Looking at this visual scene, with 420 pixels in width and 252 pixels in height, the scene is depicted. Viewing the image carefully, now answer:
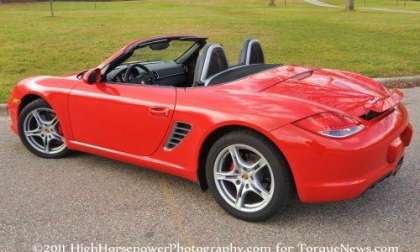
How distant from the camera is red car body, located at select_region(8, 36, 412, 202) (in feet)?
10.6

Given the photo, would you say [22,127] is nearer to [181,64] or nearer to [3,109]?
[181,64]

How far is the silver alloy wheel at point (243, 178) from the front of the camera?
11.5 feet

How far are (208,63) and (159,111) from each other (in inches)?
22.8

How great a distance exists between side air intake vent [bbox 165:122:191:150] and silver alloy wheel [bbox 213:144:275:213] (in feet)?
1.12

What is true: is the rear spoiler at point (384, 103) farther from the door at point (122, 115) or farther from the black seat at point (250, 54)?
the door at point (122, 115)

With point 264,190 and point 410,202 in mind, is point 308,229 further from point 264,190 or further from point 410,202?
point 410,202

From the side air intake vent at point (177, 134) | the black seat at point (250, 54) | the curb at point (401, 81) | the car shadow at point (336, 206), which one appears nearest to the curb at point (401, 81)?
the curb at point (401, 81)

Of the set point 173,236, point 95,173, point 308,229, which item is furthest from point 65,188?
point 308,229

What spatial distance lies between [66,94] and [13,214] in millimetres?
1196

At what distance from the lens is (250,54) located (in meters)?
4.76

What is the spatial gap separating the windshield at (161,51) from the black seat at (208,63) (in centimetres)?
67

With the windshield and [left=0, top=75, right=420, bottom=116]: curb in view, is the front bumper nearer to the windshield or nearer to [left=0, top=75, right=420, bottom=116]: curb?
the windshield

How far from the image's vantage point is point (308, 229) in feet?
11.4

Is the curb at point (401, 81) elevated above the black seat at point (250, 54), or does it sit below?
below
